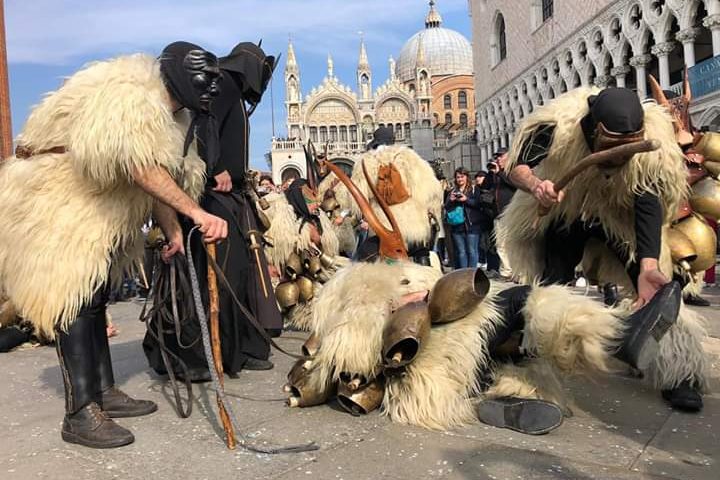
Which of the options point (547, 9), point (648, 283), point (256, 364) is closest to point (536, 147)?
point (648, 283)

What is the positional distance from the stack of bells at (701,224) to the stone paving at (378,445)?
2.45 feet

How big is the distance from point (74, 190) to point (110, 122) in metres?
0.43

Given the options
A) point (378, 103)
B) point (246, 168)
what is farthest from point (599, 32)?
point (378, 103)

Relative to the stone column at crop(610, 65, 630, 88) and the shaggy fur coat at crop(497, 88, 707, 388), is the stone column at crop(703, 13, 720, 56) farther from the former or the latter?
the shaggy fur coat at crop(497, 88, 707, 388)

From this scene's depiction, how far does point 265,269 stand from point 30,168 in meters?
1.68

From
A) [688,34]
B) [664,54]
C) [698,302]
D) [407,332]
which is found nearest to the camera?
[407,332]

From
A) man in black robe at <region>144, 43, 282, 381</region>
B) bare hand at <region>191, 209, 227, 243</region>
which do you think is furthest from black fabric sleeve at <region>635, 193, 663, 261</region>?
man in black robe at <region>144, 43, 282, 381</region>

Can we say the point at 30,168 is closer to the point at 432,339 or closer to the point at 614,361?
the point at 432,339

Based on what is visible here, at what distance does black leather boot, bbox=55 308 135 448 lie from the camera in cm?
269

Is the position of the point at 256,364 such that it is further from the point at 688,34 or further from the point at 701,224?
the point at 688,34

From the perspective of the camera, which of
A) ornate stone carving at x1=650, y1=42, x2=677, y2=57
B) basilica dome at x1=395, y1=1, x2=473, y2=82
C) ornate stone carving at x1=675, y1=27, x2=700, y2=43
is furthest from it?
basilica dome at x1=395, y1=1, x2=473, y2=82

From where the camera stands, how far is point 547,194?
296 cm

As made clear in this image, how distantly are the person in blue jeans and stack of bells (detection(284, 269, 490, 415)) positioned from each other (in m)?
7.36

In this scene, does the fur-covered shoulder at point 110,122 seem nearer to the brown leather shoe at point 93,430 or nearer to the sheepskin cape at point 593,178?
the brown leather shoe at point 93,430
